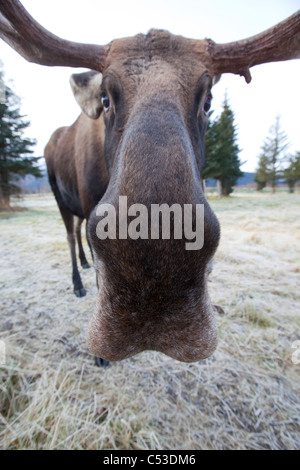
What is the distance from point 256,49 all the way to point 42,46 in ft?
5.37

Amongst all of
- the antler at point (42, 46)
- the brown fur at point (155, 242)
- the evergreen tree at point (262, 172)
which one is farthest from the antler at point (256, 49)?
the evergreen tree at point (262, 172)

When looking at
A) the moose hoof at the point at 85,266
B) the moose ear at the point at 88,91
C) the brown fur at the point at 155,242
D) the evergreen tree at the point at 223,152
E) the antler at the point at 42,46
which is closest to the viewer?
the brown fur at the point at 155,242

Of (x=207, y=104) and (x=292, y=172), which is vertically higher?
(x=292, y=172)

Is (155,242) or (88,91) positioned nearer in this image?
(155,242)

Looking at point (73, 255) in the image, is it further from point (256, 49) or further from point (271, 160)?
point (271, 160)

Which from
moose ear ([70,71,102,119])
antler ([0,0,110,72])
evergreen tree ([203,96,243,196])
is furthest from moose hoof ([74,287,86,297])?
evergreen tree ([203,96,243,196])

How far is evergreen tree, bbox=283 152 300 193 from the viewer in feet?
122

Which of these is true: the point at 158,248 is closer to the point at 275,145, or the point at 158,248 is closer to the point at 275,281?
the point at 275,281

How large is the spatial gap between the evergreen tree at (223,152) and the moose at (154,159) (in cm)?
2766

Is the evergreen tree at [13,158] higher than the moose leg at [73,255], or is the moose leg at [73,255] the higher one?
the evergreen tree at [13,158]

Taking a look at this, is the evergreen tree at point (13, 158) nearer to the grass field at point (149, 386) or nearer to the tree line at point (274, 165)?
the grass field at point (149, 386)

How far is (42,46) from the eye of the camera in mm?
1641

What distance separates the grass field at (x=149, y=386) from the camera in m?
1.70

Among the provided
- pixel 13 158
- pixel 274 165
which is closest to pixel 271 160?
pixel 274 165
